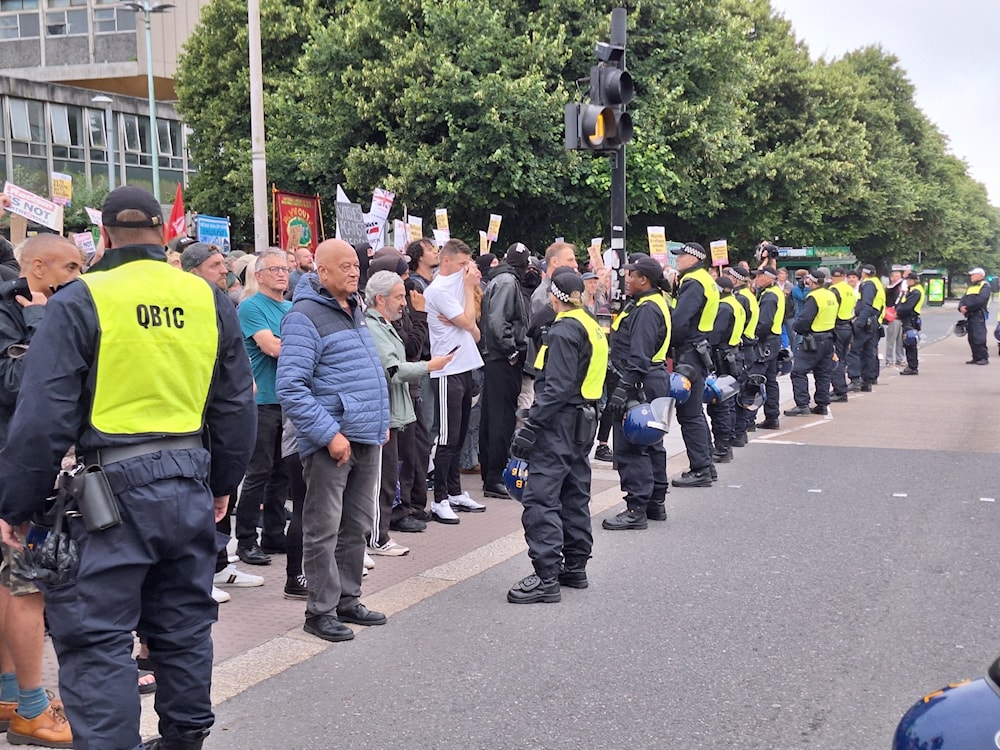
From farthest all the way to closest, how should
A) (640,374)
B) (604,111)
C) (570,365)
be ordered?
1. (604,111)
2. (640,374)
3. (570,365)

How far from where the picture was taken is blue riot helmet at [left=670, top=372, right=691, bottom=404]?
8.85m

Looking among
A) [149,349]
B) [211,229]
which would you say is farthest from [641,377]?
[211,229]

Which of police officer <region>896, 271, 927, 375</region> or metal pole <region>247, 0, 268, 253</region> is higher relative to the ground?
metal pole <region>247, 0, 268, 253</region>

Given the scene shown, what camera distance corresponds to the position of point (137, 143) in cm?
4544

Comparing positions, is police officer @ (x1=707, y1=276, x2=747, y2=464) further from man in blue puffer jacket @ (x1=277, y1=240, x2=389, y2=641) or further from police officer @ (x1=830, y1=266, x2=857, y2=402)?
man in blue puffer jacket @ (x1=277, y1=240, x2=389, y2=641)

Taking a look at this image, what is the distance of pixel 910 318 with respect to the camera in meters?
21.3

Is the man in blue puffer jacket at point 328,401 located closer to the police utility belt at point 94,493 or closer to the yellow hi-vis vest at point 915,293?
the police utility belt at point 94,493

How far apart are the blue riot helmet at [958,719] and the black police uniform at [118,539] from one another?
214 cm

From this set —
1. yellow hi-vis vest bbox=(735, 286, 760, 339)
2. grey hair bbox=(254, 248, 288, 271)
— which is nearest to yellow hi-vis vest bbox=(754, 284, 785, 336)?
yellow hi-vis vest bbox=(735, 286, 760, 339)

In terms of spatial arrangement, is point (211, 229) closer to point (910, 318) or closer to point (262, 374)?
point (262, 374)

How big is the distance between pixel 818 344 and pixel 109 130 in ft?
116

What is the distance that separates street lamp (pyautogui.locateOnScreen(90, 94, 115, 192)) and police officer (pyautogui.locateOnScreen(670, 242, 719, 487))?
35860 mm

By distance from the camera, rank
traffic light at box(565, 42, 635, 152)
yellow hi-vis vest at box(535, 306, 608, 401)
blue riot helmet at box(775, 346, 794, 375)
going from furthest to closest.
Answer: blue riot helmet at box(775, 346, 794, 375) → traffic light at box(565, 42, 635, 152) → yellow hi-vis vest at box(535, 306, 608, 401)

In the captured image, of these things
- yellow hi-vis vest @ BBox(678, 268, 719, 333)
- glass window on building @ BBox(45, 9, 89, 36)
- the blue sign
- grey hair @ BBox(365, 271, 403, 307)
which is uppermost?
glass window on building @ BBox(45, 9, 89, 36)
